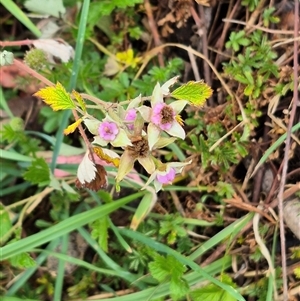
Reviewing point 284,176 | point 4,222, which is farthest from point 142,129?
point 4,222

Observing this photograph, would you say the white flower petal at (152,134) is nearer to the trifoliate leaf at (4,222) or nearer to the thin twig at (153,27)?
the thin twig at (153,27)

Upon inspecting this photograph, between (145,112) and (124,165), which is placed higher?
(145,112)

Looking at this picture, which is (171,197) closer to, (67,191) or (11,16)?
(67,191)

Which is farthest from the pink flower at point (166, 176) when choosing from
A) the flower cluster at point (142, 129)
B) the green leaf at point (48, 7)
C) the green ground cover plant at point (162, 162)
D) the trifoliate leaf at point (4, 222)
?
the green leaf at point (48, 7)

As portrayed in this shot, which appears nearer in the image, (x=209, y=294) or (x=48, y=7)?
(x=209, y=294)

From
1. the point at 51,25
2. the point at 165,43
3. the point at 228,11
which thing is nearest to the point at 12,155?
the point at 51,25

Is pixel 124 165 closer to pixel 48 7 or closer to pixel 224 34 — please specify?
pixel 224 34
